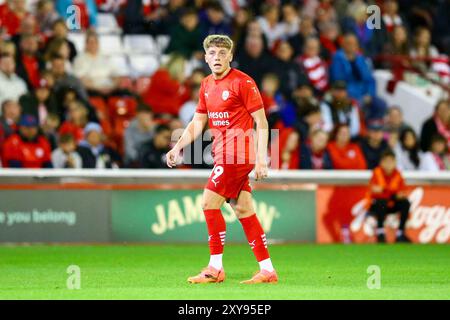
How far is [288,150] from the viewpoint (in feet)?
60.0

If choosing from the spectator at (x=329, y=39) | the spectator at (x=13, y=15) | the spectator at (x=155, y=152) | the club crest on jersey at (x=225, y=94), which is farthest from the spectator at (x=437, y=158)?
the club crest on jersey at (x=225, y=94)

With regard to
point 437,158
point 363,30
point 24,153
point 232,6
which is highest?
point 232,6

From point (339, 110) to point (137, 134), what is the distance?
362 centimetres

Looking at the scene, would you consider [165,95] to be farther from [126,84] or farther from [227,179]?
[227,179]

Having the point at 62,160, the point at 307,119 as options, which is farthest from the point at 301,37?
the point at 62,160

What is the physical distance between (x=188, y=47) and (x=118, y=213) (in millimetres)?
4275

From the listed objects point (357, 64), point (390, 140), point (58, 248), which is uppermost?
point (357, 64)

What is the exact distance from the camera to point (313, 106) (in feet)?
63.4

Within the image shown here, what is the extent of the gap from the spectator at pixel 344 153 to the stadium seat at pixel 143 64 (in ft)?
11.7

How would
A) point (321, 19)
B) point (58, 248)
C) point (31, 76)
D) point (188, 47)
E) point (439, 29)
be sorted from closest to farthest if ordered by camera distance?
point (58, 248) → point (31, 76) → point (188, 47) → point (321, 19) → point (439, 29)

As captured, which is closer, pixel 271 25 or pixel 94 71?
pixel 94 71

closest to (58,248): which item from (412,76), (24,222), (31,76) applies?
(24,222)

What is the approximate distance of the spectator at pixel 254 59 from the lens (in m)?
20.1

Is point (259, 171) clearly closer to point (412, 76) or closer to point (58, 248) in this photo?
point (58, 248)
